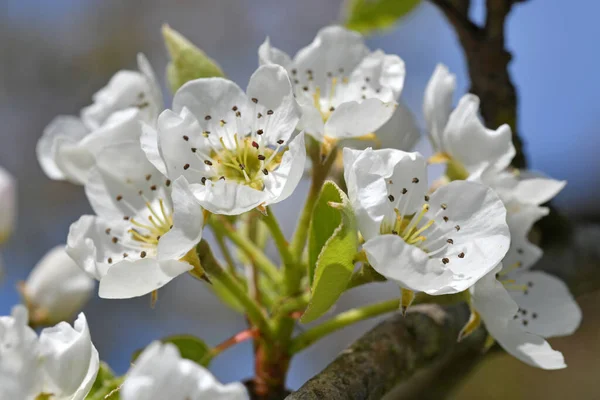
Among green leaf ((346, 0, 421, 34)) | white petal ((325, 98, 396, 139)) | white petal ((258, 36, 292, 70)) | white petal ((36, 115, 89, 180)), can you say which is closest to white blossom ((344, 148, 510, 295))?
white petal ((325, 98, 396, 139))

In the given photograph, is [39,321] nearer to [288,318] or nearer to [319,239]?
[288,318]

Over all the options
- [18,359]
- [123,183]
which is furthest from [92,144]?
[18,359]

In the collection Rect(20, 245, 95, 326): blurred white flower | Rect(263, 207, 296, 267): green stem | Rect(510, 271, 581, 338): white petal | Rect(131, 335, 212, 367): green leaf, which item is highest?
Rect(263, 207, 296, 267): green stem

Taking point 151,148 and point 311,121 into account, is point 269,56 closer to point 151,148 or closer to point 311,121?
point 311,121

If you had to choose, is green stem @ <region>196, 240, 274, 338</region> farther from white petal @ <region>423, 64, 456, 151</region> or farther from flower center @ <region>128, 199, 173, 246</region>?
white petal @ <region>423, 64, 456, 151</region>

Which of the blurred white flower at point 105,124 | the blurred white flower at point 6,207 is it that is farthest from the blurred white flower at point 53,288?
the blurred white flower at point 105,124

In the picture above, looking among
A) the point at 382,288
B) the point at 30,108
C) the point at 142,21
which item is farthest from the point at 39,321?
the point at 142,21
